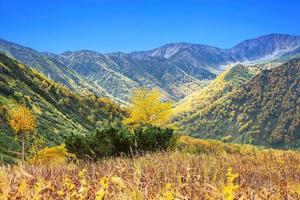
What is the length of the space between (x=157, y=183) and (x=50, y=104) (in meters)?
106

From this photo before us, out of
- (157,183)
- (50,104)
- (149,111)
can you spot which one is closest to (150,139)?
(157,183)

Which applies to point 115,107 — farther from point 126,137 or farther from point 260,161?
point 260,161

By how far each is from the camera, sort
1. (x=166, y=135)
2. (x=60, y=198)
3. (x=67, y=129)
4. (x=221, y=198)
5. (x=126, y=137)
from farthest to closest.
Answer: (x=67, y=129) → (x=166, y=135) → (x=126, y=137) → (x=60, y=198) → (x=221, y=198)

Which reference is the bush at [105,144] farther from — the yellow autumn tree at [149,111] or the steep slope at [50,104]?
the steep slope at [50,104]

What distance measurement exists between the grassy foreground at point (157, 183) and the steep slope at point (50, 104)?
215 ft

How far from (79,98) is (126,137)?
360ft

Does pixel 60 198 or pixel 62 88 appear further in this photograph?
pixel 62 88

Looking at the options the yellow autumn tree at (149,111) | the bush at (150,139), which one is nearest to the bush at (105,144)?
the bush at (150,139)

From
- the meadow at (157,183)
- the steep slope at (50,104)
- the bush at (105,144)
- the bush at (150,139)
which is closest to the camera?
the meadow at (157,183)

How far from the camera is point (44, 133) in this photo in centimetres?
8300

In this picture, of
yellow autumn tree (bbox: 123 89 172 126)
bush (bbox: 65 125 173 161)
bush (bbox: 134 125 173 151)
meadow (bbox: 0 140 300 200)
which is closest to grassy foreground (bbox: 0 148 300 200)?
meadow (bbox: 0 140 300 200)

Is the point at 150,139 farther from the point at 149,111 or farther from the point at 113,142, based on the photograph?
the point at 149,111

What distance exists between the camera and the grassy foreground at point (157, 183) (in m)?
4.35

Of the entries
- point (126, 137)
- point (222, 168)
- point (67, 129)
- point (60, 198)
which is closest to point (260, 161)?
point (222, 168)
